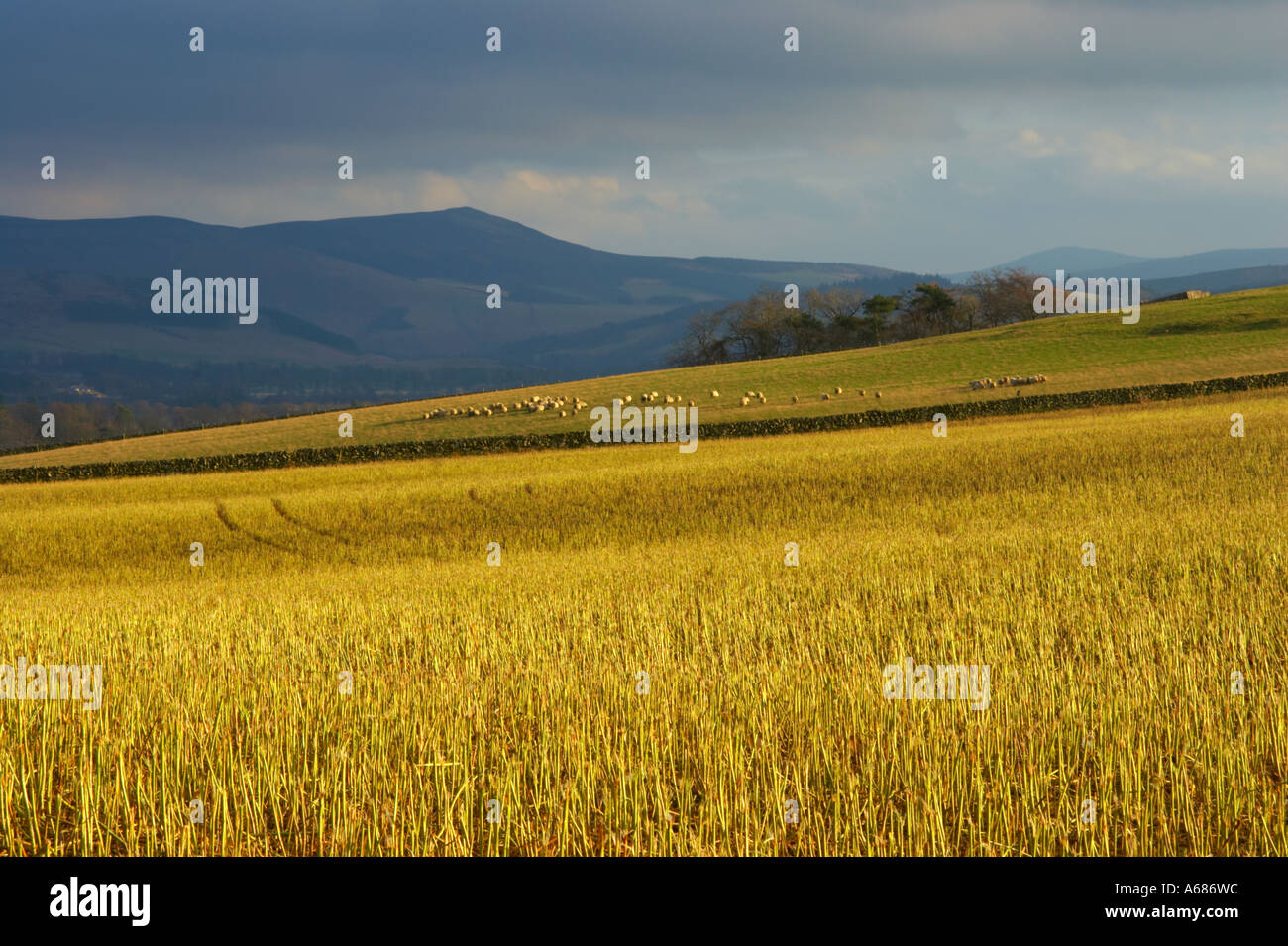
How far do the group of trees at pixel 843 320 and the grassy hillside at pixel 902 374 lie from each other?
132 ft

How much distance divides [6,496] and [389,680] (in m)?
34.2

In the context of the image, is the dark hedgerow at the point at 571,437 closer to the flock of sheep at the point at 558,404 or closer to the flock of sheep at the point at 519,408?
the flock of sheep at the point at 558,404

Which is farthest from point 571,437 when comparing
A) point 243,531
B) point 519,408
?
point 243,531

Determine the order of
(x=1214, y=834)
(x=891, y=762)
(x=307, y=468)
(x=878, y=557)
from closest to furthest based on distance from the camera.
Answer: (x=1214, y=834) → (x=891, y=762) → (x=878, y=557) → (x=307, y=468)

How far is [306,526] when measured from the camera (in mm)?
28344

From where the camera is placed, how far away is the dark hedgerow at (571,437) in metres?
48.0

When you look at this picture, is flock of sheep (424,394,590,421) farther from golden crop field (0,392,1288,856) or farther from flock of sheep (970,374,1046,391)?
golden crop field (0,392,1288,856)

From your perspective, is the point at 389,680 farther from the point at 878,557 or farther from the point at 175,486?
the point at 175,486

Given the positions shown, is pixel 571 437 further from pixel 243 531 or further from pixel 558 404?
pixel 243 531

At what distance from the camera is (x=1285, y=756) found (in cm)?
638

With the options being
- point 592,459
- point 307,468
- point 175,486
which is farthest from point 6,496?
point 592,459

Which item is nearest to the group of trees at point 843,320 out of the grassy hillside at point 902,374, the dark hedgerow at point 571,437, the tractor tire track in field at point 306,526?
the grassy hillside at point 902,374

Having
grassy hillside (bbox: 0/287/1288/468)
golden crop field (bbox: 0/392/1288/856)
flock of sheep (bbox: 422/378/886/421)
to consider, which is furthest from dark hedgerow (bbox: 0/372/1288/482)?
golden crop field (bbox: 0/392/1288/856)

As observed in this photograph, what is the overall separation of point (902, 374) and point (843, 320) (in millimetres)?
61496
